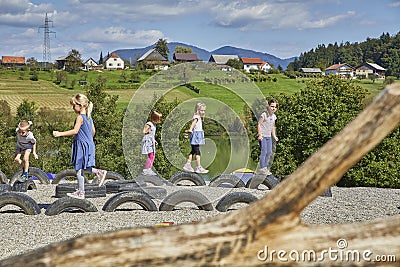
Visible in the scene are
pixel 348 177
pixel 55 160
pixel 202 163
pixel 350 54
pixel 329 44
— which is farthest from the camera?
pixel 329 44

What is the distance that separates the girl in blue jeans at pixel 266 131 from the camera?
14688mm

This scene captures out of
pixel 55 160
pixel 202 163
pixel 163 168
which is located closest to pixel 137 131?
pixel 202 163

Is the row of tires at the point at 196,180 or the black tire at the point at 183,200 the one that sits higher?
the black tire at the point at 183,200

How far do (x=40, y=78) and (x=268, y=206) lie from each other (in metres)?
76.6

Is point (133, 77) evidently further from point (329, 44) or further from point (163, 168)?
point (329, 44)

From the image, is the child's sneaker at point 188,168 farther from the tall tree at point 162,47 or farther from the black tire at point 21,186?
the tall tree at point 162,47

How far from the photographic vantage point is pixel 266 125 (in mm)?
14766

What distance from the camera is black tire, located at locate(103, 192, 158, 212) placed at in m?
10.9

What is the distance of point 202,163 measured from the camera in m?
15.8

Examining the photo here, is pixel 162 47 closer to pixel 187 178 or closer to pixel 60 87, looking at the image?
pixel 60 87

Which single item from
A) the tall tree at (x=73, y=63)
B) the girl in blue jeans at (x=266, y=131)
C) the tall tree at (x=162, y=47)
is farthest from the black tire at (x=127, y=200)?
the tall tree at (x=73, y=63)

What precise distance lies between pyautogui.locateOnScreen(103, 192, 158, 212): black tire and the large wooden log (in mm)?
7994

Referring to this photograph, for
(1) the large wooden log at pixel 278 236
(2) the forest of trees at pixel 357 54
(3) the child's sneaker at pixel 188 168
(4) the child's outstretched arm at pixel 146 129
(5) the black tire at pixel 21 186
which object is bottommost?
(5) the black tire at pixel 21 186

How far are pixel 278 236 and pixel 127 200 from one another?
8188 mm
